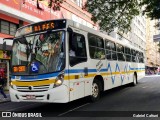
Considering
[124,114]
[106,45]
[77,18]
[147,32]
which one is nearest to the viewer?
[124,114]

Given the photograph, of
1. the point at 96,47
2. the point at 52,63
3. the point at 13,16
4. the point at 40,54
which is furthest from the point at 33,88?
the point at 13,16

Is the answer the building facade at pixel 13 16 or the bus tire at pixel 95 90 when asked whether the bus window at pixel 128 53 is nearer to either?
the bus tire at pixel 95 90

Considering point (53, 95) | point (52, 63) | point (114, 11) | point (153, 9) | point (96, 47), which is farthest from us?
point (114, 11)

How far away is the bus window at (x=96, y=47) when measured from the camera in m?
12.0

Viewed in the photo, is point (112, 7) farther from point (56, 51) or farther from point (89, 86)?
Answer: point (56, 51)

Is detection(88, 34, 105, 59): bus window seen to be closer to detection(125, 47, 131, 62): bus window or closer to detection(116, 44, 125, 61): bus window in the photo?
detection(116, 44, 125, 61): bus window

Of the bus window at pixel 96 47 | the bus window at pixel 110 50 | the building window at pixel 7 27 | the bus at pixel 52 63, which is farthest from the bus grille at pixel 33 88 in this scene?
the building window at pixel 7 27

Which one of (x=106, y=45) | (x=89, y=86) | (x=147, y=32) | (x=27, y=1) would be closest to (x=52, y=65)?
(x=89, y=86)

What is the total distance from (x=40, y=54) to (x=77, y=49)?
149 cm

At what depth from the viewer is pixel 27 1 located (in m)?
25.0

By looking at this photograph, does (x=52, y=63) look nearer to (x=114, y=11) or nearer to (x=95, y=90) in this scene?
(x=95, y=90)

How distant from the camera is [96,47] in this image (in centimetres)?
1261

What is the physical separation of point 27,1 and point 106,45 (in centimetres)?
1312

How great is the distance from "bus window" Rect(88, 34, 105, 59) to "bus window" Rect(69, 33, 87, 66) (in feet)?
2.46
